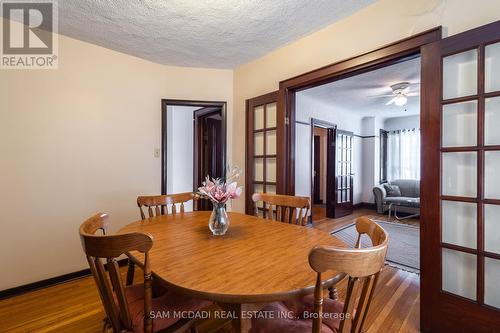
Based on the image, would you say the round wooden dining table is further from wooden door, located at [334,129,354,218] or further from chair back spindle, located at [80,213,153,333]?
wooden door, located at [334,129,354,218]

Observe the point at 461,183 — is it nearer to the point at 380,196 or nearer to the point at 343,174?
the point at 343,174

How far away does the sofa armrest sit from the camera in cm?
545

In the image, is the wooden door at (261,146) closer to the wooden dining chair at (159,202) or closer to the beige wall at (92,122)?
the beige wall at (92,122)

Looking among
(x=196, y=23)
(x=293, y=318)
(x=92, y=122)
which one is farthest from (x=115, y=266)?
(x=92, y=122)

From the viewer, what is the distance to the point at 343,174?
548 cm

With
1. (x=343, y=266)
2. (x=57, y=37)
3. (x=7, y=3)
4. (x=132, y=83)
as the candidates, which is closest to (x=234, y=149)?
(x=132, y=83)

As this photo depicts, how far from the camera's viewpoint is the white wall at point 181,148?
434 cm

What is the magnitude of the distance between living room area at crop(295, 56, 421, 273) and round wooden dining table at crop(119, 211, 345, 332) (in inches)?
89.2

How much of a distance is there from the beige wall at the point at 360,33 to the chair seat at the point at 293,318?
6.19ft

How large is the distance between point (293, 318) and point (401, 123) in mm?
6820

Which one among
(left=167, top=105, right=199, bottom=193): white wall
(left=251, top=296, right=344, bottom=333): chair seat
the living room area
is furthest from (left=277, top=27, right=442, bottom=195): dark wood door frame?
(left=167, top=105, right=199, bottom=193): white wall

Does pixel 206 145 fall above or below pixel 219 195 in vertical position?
above

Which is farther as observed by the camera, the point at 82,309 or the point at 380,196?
the point at 380,196

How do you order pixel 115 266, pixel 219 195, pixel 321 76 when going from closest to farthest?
1. pixel 115 266
2. pixel 219 195
3. pixel 321 76
